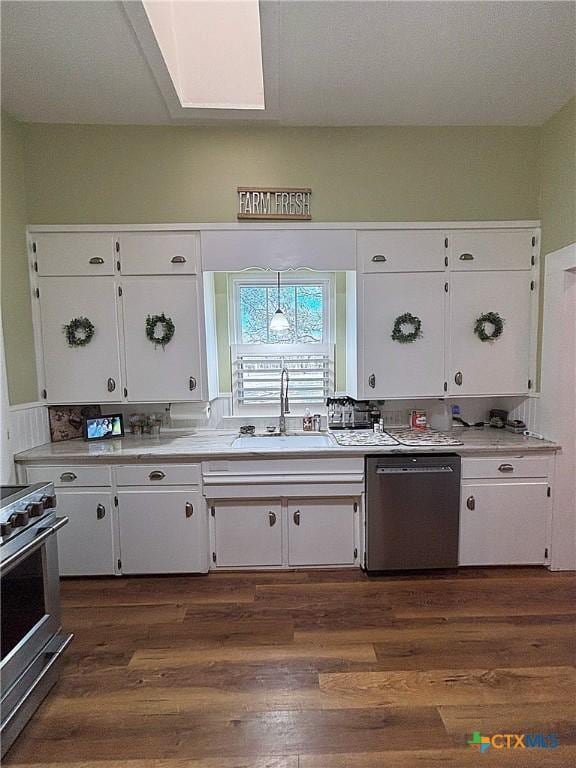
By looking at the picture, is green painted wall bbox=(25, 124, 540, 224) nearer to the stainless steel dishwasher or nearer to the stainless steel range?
the stainless steel dishwasher

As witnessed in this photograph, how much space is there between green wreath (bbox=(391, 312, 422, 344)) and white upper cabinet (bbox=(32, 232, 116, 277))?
2.07 metres

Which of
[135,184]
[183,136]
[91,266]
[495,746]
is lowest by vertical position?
[495,746]

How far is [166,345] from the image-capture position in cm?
281

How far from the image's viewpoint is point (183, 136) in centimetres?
274

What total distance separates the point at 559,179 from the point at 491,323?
40.5 inches

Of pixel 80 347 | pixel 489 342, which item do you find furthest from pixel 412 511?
pixel 80 347

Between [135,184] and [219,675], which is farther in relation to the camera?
[135,184]

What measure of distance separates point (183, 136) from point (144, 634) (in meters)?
3.17

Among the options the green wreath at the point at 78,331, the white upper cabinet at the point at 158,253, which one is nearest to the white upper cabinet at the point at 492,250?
the white upper cabinet at the point at 158,253

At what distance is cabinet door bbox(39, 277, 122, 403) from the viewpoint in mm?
2758

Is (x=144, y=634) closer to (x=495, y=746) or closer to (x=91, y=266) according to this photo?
(x=495, y=746)

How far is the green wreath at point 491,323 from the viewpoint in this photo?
2.84 m

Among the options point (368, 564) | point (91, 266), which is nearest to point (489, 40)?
point (91, 266)

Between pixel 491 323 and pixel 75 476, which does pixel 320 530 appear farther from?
pixel 491 323
